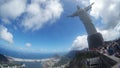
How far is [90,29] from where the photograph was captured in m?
56.4

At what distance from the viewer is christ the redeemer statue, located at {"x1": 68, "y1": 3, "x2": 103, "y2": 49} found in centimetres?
5250

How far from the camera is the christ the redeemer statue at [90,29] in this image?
172 feet

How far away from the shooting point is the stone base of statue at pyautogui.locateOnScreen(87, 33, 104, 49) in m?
52.2

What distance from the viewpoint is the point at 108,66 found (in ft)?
78.8

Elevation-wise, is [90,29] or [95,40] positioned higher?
[90,29]

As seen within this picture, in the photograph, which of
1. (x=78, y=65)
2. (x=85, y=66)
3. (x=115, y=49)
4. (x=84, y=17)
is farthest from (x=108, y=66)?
(x=84, y=17)

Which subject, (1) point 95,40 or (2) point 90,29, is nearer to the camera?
(1) point 95,40

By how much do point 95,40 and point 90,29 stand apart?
5.22 m

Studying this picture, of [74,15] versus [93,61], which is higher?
[74,15]

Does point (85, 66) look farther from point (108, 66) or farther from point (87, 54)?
point (108, 66)

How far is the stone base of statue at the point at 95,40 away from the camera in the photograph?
171 feet

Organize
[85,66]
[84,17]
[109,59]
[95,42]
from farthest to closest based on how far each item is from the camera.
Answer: [84,17] < [95,42] < [85,66] < [109,59]

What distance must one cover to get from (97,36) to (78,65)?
80.1ft

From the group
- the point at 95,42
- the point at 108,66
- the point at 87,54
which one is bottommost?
the point at 108,66
